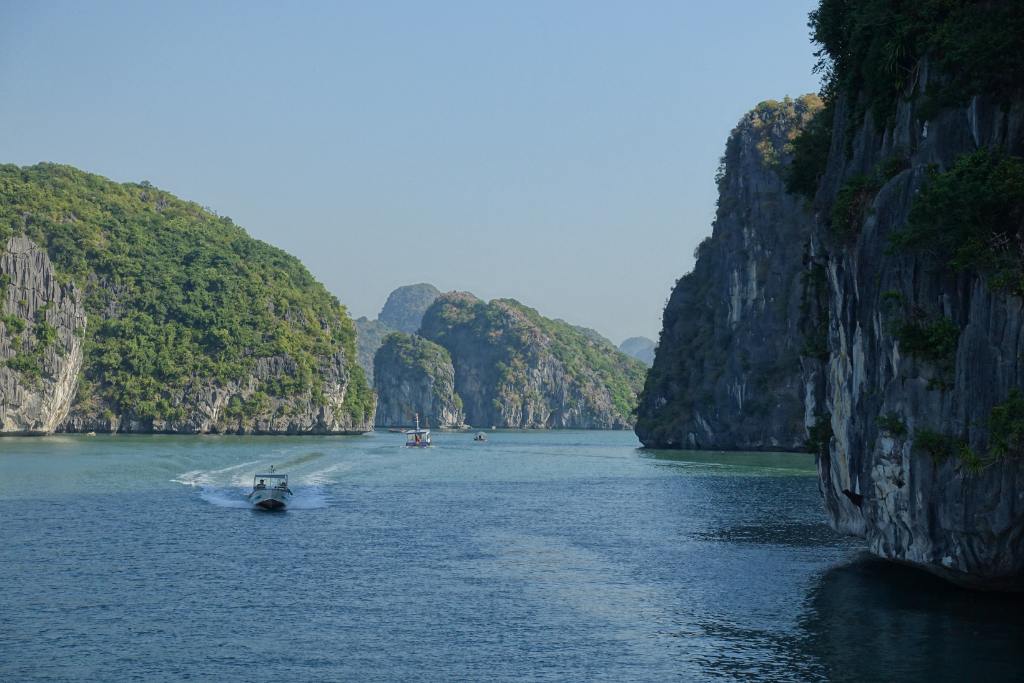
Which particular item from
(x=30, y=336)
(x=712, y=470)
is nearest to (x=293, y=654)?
(x=712, y=470)

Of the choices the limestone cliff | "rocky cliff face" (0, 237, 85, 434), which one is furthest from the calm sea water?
"rocky cliff face" (0, 237, 85, 434)

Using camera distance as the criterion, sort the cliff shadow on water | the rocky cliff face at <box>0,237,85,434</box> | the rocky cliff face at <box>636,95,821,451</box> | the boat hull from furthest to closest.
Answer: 1. the rocky cliff face at <box>0,237,85,434</box>
2. the rocky cliff face at <box>636,95,821,451</box>
3. the boat hull
4. the cliff shadow on water

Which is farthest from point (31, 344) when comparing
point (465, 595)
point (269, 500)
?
point (465, 595)

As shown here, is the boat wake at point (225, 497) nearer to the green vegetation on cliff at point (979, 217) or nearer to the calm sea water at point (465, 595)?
the calm sea water at point (465, 595)

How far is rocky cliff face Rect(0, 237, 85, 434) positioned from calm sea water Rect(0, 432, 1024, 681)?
11185cm

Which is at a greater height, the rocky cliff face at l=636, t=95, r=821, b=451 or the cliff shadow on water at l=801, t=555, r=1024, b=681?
the rocky cliff face at l=636, t=95, r=821, b=451

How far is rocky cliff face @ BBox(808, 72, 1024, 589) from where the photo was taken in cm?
3578

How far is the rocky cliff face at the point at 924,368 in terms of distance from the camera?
1409 inches

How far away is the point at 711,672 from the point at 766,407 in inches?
5125

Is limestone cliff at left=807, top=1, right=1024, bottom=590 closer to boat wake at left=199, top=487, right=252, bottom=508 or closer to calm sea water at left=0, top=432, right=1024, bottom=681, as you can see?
calm sea water at left=0, top=432, right=1024, bottom=681

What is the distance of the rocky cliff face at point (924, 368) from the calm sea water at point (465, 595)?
279cm

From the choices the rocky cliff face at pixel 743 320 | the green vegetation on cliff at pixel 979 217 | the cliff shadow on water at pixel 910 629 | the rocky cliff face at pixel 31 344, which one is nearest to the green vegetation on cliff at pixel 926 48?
the green vegetation on cliff at pixel 979 217

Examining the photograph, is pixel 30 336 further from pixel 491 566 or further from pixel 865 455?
pixel 865 455

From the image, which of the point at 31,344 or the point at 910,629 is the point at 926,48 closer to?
A: the point at 910,629
